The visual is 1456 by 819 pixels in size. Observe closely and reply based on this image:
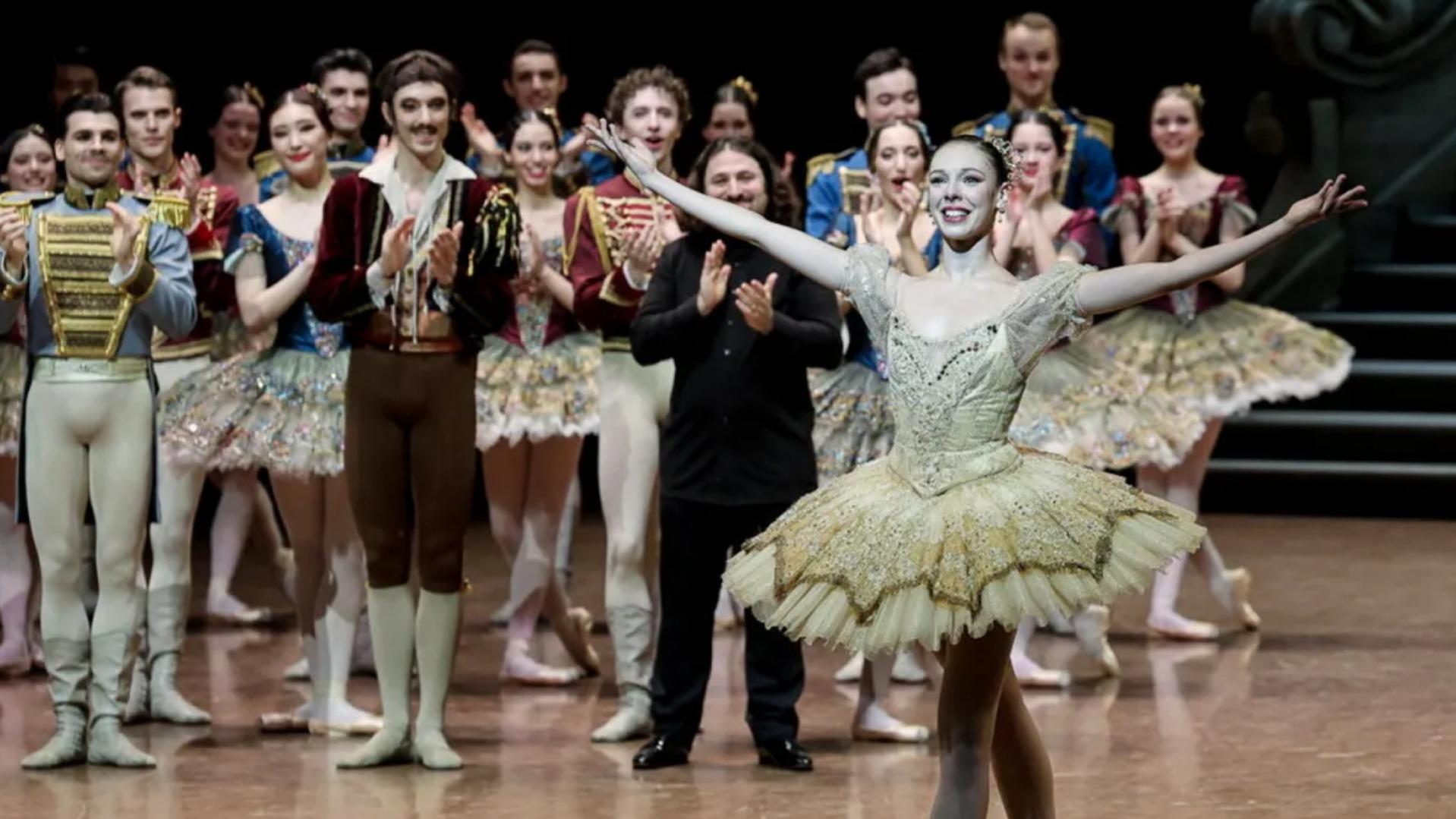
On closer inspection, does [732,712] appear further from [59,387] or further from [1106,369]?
[59,387]

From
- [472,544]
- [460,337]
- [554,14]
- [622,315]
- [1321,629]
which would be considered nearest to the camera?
[460,337]

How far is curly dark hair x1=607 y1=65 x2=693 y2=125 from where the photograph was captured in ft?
19.3

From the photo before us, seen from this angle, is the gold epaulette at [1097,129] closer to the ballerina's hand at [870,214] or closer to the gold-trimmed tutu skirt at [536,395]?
the ballerina's hand at [870,214]

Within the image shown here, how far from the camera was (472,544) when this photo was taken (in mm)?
8898

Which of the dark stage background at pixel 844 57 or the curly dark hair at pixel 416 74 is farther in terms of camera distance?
the dark stage background at pixel 844 57

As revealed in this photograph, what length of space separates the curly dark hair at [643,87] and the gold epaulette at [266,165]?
103cm

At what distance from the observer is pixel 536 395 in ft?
20.7

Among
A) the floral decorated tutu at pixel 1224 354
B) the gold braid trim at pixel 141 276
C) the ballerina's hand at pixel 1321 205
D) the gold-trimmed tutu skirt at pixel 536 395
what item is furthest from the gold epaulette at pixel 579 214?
the ballerina's hand at pixel 1321 205

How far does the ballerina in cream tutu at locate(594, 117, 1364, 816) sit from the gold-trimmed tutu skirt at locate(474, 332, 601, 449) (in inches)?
80.2

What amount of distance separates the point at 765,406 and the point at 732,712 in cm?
99

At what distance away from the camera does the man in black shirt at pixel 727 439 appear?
526cm

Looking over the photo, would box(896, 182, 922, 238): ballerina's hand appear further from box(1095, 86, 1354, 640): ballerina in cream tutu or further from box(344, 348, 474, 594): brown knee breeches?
box(1095, 86, 1354, 640): ballerina in cream tutu

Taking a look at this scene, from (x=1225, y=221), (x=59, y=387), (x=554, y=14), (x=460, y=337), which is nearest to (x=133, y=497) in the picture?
(x=59, y=387)

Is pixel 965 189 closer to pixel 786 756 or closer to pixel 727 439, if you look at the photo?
pixel 727 439
